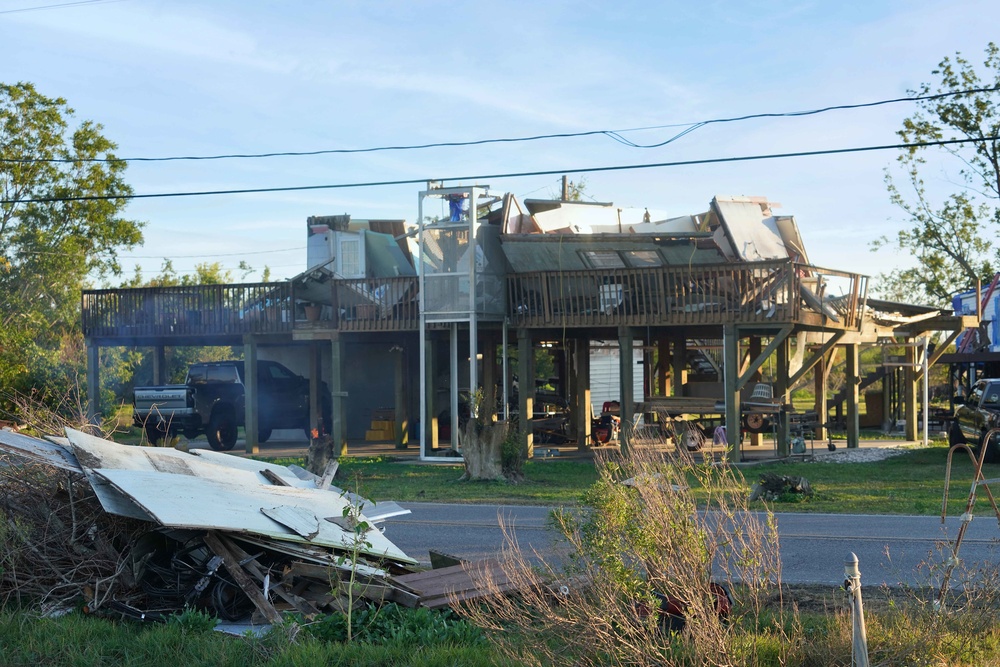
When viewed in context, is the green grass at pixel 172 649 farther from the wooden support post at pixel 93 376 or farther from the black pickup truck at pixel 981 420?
the wooden support post at pixel 93 376

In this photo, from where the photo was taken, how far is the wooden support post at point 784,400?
22906mm

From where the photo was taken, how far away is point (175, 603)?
27.3 feet

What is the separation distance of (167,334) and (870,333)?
18785mm

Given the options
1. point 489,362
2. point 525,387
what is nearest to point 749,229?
point 525,387

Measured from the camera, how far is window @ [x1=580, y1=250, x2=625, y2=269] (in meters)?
24.4

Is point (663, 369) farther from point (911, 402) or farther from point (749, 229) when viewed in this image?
point (911, 402)

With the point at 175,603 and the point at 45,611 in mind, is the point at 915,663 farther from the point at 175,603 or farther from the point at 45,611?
the point at 45,611

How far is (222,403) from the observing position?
27516 mm

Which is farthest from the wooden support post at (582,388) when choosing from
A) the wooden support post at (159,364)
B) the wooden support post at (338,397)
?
the wooden support post at (159,364)

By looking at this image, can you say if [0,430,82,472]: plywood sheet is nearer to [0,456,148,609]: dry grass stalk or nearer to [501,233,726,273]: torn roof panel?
[0,456,148,609]: dry grass stalk

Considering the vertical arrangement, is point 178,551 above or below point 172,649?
above

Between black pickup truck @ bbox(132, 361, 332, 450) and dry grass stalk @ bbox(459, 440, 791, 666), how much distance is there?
19.5 meters

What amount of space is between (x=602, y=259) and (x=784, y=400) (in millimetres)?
5347

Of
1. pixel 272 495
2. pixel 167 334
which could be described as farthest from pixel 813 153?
pixel 167 334
